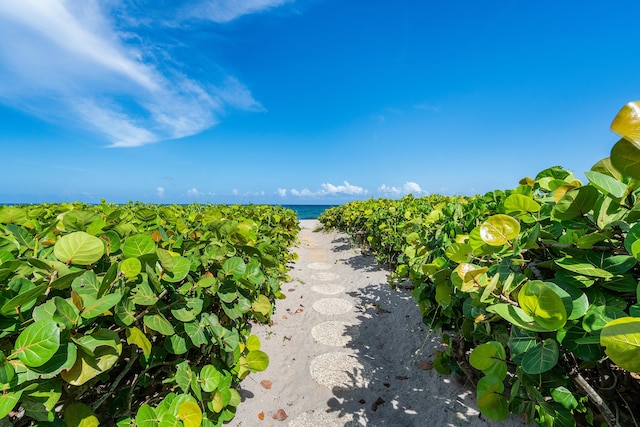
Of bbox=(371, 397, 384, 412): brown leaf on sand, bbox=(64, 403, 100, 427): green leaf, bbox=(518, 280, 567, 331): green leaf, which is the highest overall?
bbox=(518, 280, 567, 331): green leaf

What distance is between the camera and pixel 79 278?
3.61ft

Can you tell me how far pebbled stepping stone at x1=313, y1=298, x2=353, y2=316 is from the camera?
491cm

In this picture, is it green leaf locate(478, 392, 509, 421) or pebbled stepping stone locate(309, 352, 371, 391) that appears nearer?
green leaf locate(478, 392, 509, 421)

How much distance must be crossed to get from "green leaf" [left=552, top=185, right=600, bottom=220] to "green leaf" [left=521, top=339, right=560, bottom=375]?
1.54 feet

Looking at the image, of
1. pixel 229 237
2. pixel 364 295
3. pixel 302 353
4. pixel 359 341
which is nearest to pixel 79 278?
pixel 229 237

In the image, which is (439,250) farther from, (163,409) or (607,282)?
(163,409)

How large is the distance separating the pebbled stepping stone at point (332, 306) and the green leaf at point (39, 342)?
4301 millimetres

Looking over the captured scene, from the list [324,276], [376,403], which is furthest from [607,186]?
[324,276]

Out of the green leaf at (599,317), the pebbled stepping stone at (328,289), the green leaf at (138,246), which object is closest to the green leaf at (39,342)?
the green leaf at (138,246)

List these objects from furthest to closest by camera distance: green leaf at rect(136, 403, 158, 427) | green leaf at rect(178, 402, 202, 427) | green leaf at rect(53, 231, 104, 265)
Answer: green leaf at rect(178, 402, 202, 427) < green leaf at rect(136, 403, 158, 427) < green leaf at rect(53, 231, 104, 265)

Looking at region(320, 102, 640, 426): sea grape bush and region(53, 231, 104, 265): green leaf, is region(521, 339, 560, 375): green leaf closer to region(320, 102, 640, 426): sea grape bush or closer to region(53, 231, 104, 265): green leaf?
region(320, 102, 640, 426): sea grape bush

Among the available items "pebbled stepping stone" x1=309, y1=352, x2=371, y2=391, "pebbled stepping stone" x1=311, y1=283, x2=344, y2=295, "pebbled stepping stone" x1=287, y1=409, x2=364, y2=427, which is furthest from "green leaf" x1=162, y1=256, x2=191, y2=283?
"pebbled stepping stone" x1=311, y1=283, x2=344, y2=295

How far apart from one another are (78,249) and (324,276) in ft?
20.1

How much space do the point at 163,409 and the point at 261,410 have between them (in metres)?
1.66
